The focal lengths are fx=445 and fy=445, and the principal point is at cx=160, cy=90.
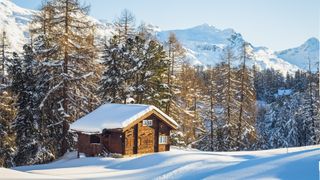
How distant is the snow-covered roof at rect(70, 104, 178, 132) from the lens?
35781 millimetres

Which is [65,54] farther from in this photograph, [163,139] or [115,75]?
[163,139]

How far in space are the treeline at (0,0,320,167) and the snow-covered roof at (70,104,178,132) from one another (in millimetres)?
1550

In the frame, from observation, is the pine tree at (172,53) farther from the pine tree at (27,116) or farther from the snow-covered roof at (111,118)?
the pine tree at (27,116)

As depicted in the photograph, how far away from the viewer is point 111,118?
36.6 m

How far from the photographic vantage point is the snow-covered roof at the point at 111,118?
35.8 m

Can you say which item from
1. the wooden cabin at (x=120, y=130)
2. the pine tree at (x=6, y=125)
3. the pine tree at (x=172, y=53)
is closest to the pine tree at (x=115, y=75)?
the pine tree at (x=172, y=53)

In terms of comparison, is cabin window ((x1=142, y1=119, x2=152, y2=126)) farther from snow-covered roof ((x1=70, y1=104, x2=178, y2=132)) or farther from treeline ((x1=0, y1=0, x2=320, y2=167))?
treeline ((x1=0, y1=0, x2=320, y2=167))

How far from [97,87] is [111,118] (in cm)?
1022

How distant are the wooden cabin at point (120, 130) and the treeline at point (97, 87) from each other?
2044 mm

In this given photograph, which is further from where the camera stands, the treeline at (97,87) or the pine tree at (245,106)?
the pine tree at (245,106)

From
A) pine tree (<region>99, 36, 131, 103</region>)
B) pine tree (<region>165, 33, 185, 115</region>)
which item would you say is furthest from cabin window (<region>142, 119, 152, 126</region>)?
pine tree (<region>165, 33, 185, 115</region>)

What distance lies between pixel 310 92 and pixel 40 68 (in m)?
33.0

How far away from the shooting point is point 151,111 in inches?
1494

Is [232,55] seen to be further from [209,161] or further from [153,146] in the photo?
[209,161]
